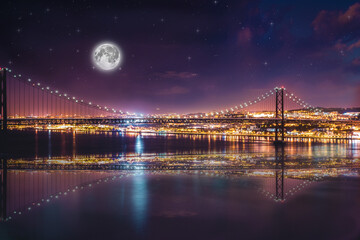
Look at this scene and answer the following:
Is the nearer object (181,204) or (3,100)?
(181,204)

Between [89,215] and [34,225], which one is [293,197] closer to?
[89,215]

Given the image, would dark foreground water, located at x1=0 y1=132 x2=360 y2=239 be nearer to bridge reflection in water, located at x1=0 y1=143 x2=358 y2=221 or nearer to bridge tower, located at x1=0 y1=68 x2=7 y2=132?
bridge reflection in water, located at x1=0 y1=143 x2=358 y2=221

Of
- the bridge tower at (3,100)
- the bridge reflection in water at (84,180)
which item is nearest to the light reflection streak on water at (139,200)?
the bridge reflection in water at (84,180)

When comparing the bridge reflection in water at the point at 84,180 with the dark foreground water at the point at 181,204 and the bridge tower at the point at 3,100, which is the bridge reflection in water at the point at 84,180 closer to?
the dark foreground water at the point at 181,204

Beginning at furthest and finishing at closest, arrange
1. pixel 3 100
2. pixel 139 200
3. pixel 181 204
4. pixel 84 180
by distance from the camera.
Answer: pixel 3 100 < pixel 84 180 < pixel 139 200 < pixel 181 204

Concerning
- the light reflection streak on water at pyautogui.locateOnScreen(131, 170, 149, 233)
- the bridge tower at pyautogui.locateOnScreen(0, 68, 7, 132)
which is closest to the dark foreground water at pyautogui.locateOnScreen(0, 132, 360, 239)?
the light reflection streak on water at pyautogui.locateOnScreen(131, 170, 149, 233)

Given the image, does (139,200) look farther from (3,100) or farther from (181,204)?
(3,100)

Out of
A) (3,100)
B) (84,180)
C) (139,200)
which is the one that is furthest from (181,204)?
(3,100)

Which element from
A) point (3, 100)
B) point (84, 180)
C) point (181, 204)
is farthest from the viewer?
point (3, 100)

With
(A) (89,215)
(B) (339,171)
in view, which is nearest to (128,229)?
(A) (89,215)

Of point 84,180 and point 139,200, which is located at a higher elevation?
point 84,180

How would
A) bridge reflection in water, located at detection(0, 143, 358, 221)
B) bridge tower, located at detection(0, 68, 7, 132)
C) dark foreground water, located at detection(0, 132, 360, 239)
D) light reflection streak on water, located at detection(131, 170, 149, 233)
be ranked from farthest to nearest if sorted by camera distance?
bridge tower, located at detection(0, 68, 7, 132) < bridge reflection in water, located at detection(0, 143, 358, 221) < light reflection streak on water, located at detection(131, 170, 149, 233) < dark foreground water, located at detection(0, 132, 360, 239)
